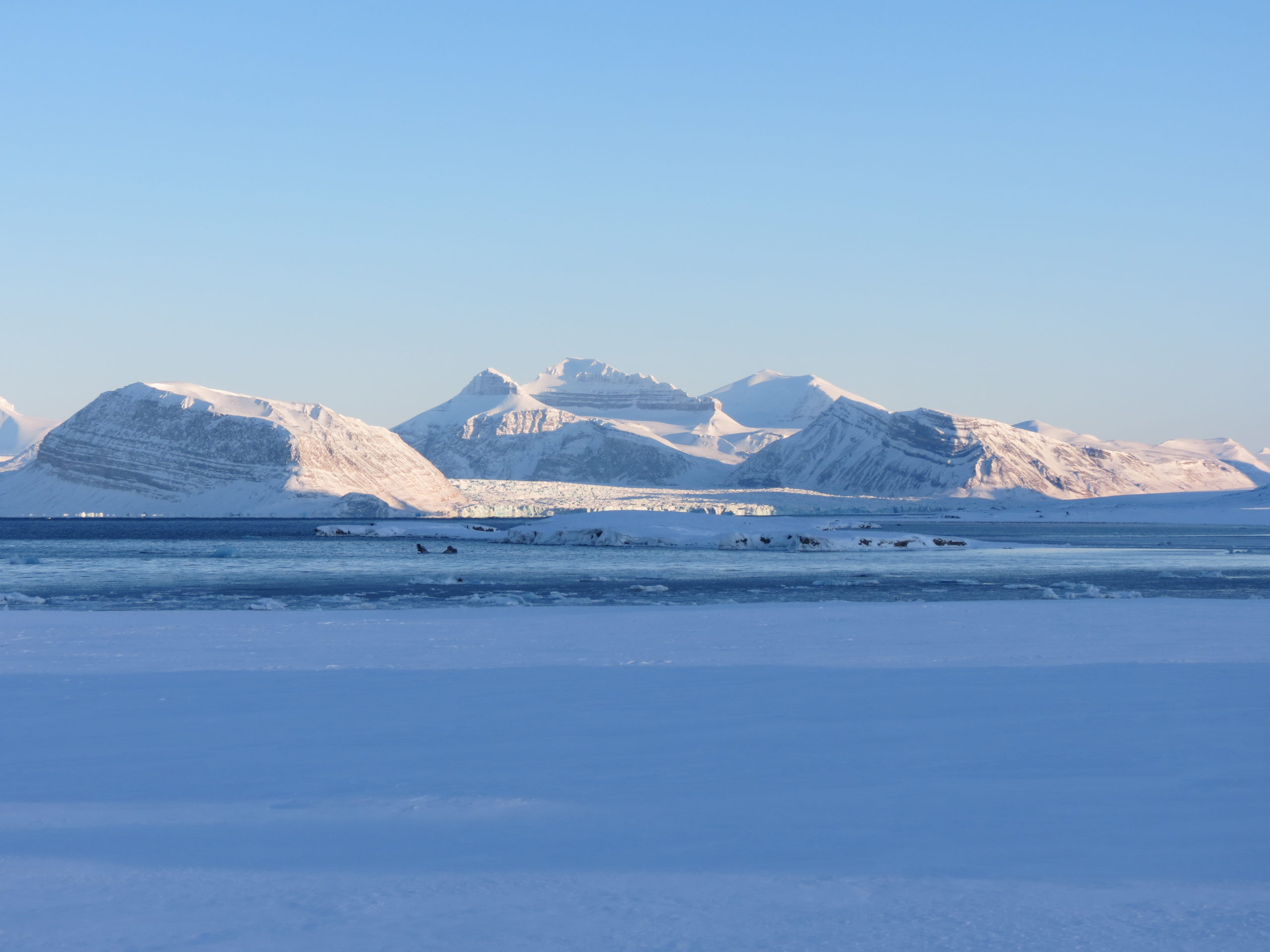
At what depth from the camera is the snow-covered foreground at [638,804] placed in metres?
5.97

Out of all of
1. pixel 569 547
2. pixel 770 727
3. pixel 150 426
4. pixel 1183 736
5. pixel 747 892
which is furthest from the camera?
pixel 150 426

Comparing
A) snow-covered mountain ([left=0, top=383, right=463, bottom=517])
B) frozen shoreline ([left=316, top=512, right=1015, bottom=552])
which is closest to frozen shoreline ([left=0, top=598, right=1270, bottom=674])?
frozen shoreline ([left=316, top=512, right=1015, bottom=552])

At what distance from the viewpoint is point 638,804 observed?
802cm

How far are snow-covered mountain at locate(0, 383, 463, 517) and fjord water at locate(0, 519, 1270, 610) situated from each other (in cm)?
8914

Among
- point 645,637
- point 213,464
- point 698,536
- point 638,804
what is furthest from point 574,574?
point 213,464

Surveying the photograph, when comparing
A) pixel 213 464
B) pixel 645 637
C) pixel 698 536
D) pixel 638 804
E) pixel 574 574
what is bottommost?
pixel 574 574

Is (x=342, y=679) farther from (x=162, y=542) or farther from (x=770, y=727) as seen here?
(x=162, y=542)

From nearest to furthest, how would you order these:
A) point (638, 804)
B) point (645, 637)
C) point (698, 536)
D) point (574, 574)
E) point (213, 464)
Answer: point (638, 804) → point (645, 637) → point (574, 574) → point (698, 536) → point (213, 464)

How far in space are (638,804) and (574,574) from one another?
36899 millimetres

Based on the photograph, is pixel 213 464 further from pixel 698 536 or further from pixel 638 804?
pixel 638 804

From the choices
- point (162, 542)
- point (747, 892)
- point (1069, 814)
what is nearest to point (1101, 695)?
point (1069, 814)

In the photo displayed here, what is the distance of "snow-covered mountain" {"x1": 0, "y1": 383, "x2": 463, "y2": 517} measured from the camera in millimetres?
174125

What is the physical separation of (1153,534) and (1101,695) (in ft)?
335

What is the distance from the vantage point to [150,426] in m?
189
